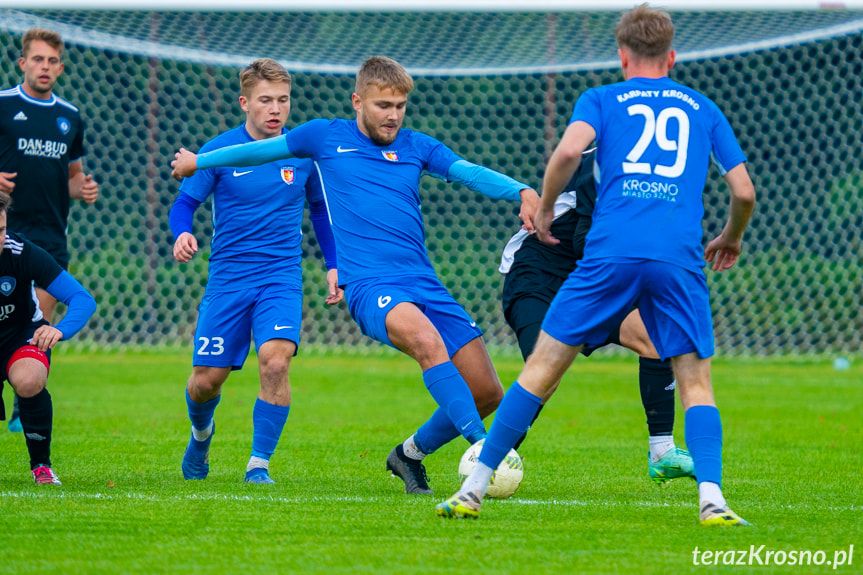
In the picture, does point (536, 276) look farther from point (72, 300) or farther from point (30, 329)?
point (30, 329)

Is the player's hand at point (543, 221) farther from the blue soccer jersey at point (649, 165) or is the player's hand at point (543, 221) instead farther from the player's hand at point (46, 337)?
the player's hand at point (46, 337)

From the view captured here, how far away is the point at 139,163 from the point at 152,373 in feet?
13.2

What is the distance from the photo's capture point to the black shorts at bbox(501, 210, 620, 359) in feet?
18.2

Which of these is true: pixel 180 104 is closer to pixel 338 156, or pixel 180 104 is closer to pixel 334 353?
pixel 334 353

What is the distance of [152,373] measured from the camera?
1221 cm

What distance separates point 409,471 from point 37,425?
177 centimetres

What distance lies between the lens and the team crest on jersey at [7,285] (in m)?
5.08

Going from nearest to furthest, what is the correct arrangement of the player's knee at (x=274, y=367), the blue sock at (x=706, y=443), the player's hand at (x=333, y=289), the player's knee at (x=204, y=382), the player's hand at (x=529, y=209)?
the blue sock at (x=706, y=443) < the player's hand at (x=529, y=209) < the player's knee at (x=274, y=367) < the player's knee at (x=204, y=382) < the player's hand at (x=333, y=289)

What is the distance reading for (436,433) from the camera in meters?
4.93

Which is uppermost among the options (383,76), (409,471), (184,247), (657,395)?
(383,76)

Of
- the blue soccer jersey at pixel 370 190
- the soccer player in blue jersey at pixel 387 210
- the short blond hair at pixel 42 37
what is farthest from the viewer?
the short blond hair at pixel 42 37

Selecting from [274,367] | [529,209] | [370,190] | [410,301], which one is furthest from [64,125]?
[529,209]

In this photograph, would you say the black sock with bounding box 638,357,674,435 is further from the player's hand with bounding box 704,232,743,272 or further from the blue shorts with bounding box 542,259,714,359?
the blue shorts with bounding box 542,259,714,359

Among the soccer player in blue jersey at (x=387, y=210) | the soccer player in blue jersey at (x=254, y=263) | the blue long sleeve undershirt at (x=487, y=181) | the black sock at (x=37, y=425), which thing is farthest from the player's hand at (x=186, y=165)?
the black sock at (x=37, y=425)
